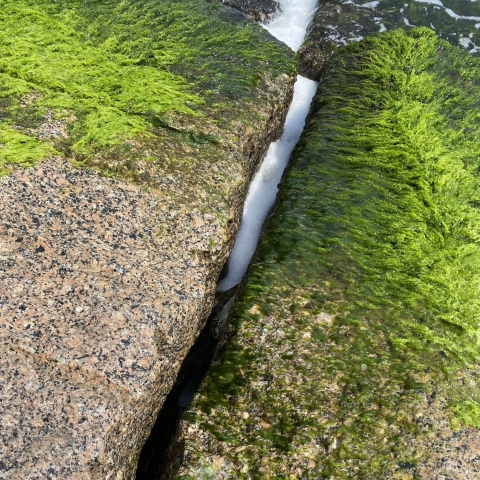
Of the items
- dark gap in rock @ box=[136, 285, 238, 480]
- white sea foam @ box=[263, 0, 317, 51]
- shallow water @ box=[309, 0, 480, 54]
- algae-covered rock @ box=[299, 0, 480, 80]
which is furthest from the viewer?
white sea foam @ box=[263, 0, 317, 51]

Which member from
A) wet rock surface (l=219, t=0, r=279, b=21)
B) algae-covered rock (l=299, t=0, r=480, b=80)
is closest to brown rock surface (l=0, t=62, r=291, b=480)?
algae-covered rock (l=299, t=0, r=480, b=80)

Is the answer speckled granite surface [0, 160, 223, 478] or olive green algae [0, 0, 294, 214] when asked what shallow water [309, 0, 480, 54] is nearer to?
olive green algae [0, 0, 294, 214]

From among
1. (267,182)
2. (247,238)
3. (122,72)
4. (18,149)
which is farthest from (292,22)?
(18,149)

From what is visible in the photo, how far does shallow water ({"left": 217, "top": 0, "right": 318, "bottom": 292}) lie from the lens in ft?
13.9

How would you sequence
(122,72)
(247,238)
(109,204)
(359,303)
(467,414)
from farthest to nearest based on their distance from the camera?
(247,238) < (122,72) < (359,303) < (109,204) < (467,414)

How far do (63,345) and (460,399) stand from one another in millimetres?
2329

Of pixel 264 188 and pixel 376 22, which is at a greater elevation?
pixel 376 22

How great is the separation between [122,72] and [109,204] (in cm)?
165

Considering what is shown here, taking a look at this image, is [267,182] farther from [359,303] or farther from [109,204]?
[109,204]

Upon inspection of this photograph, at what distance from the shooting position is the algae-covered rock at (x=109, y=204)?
232 centimetres

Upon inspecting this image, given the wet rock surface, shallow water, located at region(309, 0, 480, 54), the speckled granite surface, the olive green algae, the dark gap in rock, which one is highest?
shallow water, located at region(309, 0, 480, 54)

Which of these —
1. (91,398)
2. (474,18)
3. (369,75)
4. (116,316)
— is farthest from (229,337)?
(474,18)

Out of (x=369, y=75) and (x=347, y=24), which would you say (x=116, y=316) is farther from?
(x=347, y=24)

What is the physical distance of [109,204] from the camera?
9.99 feet
